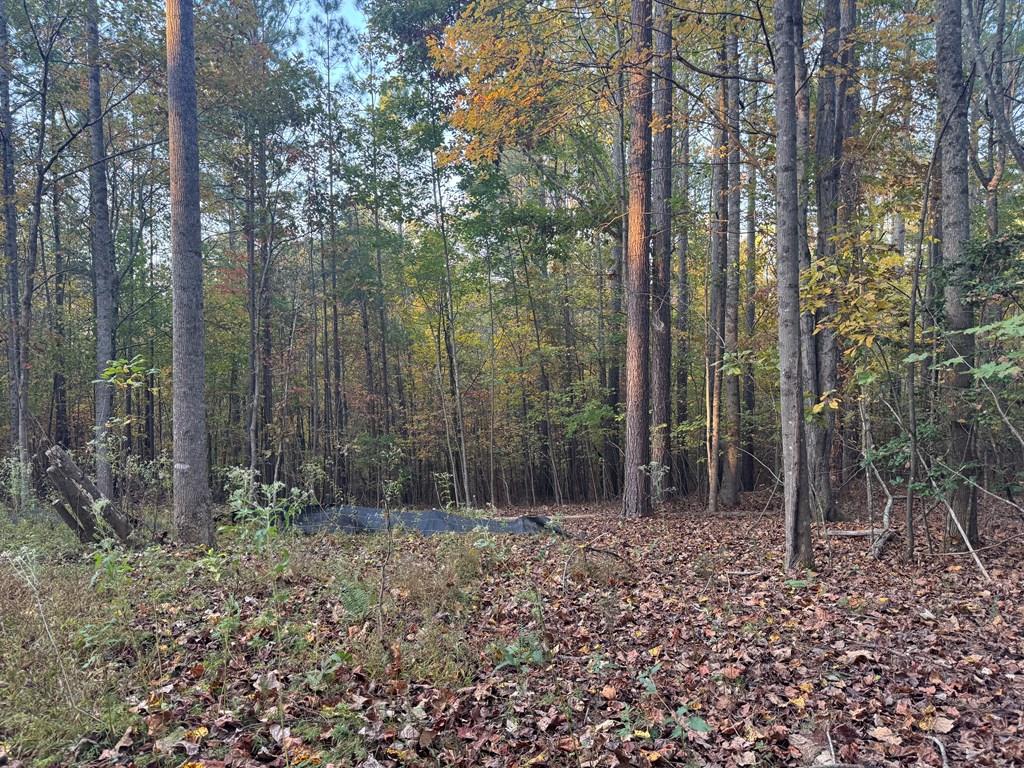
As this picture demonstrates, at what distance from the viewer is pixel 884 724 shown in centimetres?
264

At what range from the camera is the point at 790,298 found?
4.98 m

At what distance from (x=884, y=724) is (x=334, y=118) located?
18.2m

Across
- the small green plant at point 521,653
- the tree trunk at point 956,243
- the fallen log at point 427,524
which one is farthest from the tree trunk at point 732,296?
the small green plant at point 521,653

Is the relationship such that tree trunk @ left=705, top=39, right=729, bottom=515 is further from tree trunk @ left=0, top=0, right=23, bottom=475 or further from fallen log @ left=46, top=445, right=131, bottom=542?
tree trunk @ left=0, top=0, right=23, bottom=475

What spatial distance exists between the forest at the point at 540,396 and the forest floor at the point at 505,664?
0.03 m

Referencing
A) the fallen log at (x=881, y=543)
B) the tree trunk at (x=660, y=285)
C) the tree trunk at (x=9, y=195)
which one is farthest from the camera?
the tree trunk at (x=9, y=195)

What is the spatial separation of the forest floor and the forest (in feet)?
0.09

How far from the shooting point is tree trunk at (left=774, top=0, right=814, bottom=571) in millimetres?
4930

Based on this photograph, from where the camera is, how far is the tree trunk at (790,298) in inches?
194

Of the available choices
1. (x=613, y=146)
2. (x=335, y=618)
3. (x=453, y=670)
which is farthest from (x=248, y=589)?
(x=613, y=146)

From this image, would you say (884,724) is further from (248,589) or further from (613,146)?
(613,146)

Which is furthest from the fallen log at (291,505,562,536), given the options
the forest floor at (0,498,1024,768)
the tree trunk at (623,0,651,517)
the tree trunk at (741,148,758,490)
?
the tree trunk at (741,148,758,490)

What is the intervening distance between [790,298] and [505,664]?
3888 millimetres

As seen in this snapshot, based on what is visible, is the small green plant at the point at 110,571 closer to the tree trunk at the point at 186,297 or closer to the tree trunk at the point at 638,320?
the tree trunk at the point at 186,297
